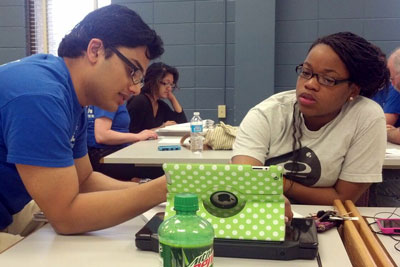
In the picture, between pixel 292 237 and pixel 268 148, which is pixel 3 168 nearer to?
pixel 292 237

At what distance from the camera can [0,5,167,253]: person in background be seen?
1043 mm

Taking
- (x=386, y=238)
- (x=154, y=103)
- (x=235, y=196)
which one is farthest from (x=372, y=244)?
(x=154, y=103)

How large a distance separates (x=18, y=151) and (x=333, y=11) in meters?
3.77

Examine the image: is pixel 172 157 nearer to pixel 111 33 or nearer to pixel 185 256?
pixel 111 33

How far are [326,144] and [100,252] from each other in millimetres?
951

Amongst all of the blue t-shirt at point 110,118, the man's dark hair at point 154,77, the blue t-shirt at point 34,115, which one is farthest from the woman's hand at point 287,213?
the man's dark hair at point 154,77

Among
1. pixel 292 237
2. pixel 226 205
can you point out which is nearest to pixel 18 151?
pixel 226 205

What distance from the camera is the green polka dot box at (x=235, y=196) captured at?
957mm

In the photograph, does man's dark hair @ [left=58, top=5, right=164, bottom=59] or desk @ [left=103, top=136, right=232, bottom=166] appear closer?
man's dark hair @ [left=58, top=5, right=164, bottom=59]

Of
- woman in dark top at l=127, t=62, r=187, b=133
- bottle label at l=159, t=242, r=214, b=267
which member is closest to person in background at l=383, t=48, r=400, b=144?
woman in dark top at l=127, t=62, r=187, b=133

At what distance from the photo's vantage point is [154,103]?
143 inches

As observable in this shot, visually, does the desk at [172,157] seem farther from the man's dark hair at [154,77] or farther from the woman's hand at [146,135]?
the man's dark hair at [154,77]

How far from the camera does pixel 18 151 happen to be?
103 cm

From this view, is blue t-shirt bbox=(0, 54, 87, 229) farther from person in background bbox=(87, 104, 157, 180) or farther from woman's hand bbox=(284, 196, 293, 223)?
person in background bbox=(87, 104, 157, 180)
